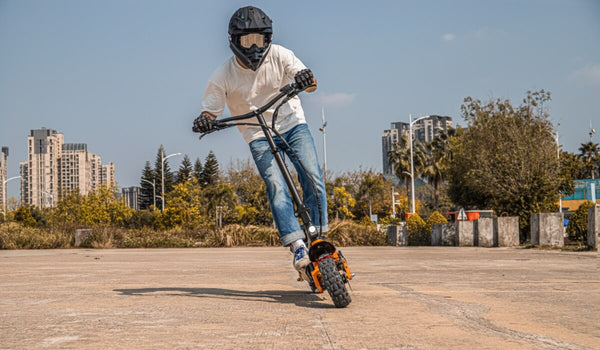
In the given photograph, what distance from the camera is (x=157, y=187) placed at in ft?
319

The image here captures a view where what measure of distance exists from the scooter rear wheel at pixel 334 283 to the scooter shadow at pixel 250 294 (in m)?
0.15

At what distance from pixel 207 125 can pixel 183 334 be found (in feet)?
6.85

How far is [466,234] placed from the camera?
19.6m

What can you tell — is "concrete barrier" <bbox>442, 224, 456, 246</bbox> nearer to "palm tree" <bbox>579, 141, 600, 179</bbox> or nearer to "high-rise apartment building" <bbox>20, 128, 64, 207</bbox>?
"palm tree" <bbox>579, 141, 600, 179</bbox>

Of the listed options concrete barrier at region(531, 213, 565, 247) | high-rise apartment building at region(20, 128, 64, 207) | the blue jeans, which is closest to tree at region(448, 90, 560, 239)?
concrete barrier at region(531, 213, 565, 247)

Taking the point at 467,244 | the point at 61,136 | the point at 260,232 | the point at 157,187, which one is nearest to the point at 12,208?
the point at 157,187

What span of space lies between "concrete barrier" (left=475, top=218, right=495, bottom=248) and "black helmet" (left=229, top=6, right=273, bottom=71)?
49.4ft

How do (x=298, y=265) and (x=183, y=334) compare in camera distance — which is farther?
(x=298, y=265)

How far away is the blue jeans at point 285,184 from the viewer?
457cm

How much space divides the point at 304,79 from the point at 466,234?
15989 mm

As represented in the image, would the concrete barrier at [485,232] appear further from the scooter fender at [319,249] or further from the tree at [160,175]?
the tree at [160,175]

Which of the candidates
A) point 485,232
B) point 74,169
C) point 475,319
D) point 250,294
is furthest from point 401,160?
point 74,169

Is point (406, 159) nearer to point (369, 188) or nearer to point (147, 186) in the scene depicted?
point (369, 188)

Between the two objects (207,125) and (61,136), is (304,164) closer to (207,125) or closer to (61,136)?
(207,125)
